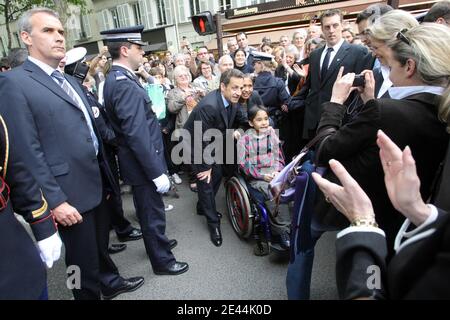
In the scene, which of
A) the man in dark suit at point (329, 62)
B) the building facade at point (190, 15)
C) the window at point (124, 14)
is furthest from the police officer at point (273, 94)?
the window at point (124, 14)

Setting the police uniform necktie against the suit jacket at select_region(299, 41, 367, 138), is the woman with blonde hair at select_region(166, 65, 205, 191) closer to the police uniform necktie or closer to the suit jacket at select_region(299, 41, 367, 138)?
the suit jacket at select_region(299, 41, 367, 138)

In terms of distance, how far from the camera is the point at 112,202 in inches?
121

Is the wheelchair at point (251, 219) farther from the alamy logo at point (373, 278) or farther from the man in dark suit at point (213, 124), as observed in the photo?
the alamy logo at point (373, 278)

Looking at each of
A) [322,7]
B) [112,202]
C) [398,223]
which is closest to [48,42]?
[112,202]

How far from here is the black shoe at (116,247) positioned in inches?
119

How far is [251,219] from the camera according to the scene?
2711mm

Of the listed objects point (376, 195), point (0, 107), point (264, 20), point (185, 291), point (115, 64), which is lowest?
point (185, 291)

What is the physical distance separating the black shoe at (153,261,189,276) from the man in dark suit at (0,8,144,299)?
67 cm

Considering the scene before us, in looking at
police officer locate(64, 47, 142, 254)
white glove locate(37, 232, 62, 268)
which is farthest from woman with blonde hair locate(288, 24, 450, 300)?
police officer locate(64, 47, 142, 254)

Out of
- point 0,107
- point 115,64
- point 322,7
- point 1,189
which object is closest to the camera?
point 1,189

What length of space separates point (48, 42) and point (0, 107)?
474 mm

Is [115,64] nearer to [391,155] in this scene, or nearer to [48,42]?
[48,42]

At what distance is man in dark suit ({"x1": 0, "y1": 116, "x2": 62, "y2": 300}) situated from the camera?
1188mm

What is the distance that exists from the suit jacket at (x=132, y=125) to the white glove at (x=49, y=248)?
0.86 meters
